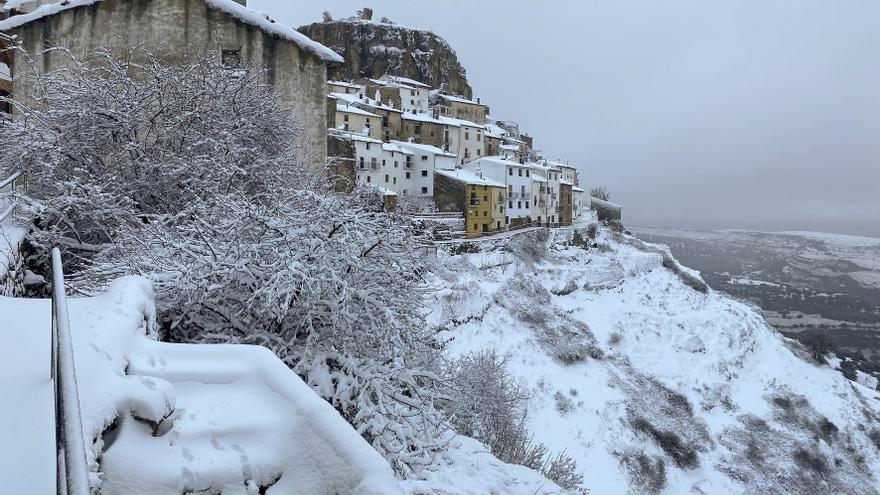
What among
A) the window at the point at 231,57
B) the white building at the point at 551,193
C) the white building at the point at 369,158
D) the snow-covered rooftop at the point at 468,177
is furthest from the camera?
the white building at the point at 551,193

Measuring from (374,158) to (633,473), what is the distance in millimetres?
36639

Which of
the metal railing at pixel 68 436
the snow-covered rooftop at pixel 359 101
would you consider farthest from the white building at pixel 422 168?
the metal railing at pixel 68 436

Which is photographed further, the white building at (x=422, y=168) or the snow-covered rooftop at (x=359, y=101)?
the snow-covered rooftop at (x=359, y=101)

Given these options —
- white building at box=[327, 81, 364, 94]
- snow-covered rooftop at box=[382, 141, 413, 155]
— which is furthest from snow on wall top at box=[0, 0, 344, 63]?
white building at box=[327, 81, 364, 94]

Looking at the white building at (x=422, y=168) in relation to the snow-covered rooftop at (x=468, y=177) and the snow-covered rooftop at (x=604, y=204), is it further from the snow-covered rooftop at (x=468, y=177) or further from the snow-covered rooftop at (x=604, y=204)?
the snow-covered rooftop at (x=604, y=204)

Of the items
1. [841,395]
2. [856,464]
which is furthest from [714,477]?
[841,395]

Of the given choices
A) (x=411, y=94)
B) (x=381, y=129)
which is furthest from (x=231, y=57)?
(x=411, y=94)

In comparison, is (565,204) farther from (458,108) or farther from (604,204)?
(458,108)

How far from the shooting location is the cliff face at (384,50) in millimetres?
95875

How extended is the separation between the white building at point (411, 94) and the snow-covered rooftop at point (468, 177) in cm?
3067

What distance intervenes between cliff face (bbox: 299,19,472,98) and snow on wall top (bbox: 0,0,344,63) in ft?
262

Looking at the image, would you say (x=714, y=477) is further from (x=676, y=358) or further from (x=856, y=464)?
(x=856, y=464)

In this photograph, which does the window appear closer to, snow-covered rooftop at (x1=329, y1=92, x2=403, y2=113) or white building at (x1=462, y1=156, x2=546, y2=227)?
white building at (x1=462, y1=156, x2=546, y2=227)

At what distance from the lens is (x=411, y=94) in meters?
83.2
